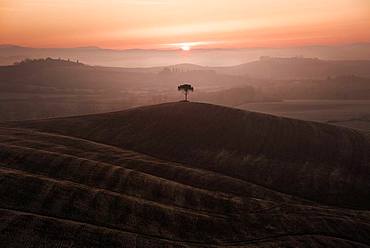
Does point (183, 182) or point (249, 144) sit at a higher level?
point (249, 144)

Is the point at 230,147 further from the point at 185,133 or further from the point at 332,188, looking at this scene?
the point at 332,188

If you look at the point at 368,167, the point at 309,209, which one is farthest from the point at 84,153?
the point at 368,167

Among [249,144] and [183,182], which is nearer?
[183,182]

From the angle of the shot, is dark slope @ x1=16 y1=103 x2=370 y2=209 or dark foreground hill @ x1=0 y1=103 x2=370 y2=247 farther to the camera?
dark slope @ x1=16 y1=103 x2=370 y2=209

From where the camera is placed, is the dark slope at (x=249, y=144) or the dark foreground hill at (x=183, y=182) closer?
the dark foreground hill at (x=183, y=182)
